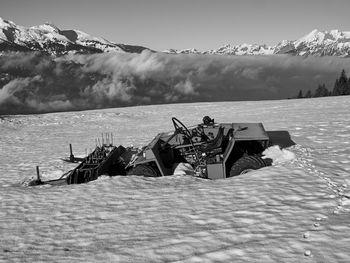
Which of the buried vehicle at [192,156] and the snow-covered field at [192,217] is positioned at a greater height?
the buried vehicle at [192,156]

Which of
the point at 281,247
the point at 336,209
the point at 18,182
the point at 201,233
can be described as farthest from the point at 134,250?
the point at 18,182

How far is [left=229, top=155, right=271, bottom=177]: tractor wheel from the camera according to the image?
30.3ft

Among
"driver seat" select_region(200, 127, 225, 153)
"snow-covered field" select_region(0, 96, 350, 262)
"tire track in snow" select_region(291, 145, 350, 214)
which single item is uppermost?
"driver seat" select_region(200, 127, 225, 153)

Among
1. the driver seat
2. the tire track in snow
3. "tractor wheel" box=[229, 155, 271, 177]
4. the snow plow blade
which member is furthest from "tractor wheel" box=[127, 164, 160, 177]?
the tire track in snow

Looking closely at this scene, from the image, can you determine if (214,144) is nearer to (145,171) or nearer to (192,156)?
(192,156)

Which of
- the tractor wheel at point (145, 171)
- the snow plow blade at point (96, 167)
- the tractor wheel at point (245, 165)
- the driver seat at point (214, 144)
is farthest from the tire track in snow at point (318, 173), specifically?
the snow plow blade at point (96, 167)

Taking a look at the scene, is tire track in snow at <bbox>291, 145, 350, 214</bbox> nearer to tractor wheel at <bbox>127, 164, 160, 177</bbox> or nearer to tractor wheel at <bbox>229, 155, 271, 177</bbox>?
tractor wheel at <bbox>229, 155, 271, 177</bbox>

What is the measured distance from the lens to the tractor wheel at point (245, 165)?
925cm

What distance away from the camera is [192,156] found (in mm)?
10523

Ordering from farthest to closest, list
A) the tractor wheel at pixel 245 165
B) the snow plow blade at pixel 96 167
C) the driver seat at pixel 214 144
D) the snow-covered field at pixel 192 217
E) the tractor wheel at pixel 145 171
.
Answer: the driver seat at pixel 214 144
the snow plow blade at pixel 96 167
the tractor wheel at pixel 145 171
the tractor wheel at pixel 245 165
the snow-covered field at pixel 192 217

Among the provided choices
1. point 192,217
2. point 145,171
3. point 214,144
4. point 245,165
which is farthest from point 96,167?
point 192,217

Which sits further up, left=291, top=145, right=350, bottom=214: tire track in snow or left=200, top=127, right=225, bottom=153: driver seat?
left=200, top=127, right=225, bottom=153: driver seat

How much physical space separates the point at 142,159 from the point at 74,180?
6.55 ft

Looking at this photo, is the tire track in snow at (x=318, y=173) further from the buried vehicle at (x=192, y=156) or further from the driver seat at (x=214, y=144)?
the driver seat at (x=214, y=144)
